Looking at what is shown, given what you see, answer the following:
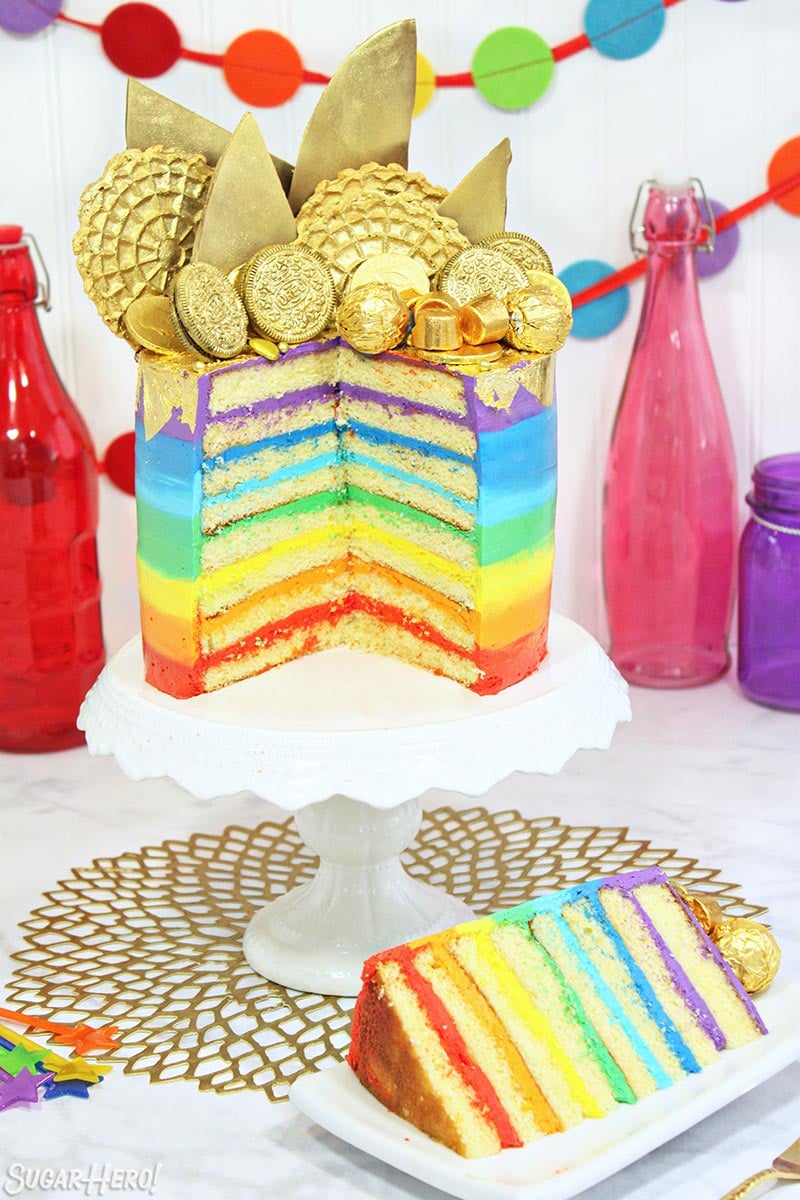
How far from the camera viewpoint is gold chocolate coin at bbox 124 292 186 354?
1.67 meters

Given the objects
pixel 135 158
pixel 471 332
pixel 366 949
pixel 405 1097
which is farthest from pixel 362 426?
pixel 405 1097

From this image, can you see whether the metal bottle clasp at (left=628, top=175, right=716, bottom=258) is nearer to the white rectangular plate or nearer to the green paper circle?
the green paper circle

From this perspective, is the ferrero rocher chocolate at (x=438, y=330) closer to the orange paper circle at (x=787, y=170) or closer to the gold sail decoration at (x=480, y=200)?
the gold sail decoration at (x=480, y=200)

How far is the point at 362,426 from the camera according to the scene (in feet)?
5.88

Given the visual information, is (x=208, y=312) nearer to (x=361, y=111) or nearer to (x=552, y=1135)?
(x=361, y=111)

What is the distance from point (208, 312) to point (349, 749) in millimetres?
410

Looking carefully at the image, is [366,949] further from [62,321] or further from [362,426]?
[62,321]

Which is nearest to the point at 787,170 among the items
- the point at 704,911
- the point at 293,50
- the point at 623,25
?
the point at 623,25

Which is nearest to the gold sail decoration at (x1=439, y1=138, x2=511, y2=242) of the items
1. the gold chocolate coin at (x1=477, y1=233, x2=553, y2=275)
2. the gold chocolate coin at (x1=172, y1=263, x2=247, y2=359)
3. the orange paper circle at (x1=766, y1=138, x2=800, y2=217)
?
the gold chocolate coin at (x1=477, y1=233, x2=553, y2=275)

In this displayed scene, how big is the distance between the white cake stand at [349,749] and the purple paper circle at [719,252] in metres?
0.90

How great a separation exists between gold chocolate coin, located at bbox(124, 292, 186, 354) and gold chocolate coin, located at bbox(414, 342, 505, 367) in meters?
0.23

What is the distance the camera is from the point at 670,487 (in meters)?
2.55

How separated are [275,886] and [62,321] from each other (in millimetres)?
919

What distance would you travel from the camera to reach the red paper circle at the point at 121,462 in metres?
2.60
